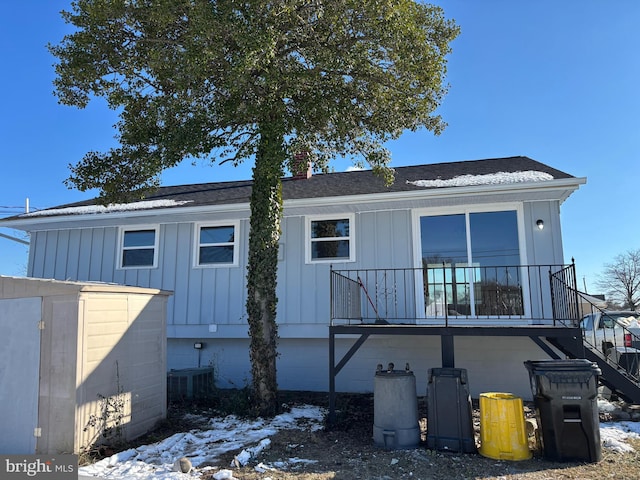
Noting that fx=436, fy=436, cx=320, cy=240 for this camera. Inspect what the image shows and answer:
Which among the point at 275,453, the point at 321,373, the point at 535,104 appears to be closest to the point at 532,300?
the point at 321,373

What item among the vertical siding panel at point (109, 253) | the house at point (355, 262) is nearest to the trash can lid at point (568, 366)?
the house at point (355, 262)

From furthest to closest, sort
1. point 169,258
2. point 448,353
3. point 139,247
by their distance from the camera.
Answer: point 139,247, point 169,258, point 448,353

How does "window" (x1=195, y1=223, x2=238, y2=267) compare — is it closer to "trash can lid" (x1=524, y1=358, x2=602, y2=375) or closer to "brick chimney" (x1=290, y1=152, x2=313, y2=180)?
"brick chimney" (x1=290, y1=152, x2=313, y2=180)

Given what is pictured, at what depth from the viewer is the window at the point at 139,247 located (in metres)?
10.1

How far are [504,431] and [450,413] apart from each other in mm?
607

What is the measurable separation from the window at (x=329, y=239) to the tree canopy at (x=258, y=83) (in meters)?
1.96

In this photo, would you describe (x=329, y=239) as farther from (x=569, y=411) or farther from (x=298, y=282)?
(x=569, y=411)

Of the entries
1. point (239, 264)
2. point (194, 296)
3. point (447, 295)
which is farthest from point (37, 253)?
point (447, 295)

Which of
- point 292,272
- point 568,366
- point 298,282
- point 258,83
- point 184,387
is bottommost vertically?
point 184,387

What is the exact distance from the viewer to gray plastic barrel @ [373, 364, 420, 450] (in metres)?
5.37

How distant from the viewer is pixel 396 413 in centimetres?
543

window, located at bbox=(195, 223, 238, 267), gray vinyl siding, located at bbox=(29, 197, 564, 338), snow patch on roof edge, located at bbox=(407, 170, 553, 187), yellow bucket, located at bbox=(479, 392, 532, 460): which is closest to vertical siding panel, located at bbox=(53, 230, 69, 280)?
gray vinyl siding, located at bbox=(29, 197, 564, 338)

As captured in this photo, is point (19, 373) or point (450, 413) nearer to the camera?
point (450, 413)

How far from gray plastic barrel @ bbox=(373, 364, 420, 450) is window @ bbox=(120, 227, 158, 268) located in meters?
6.57
